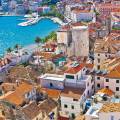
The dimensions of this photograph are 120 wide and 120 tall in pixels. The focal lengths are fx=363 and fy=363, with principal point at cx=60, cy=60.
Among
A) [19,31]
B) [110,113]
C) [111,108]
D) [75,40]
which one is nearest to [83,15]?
[19,31]

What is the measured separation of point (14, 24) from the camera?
216ft

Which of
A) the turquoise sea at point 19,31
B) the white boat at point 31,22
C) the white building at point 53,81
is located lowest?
the turquoise sea at point 19,31

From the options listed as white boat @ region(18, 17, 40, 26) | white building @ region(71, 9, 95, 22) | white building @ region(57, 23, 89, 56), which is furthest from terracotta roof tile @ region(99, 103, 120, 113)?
white boat @ region(18, 17, 40, 26)

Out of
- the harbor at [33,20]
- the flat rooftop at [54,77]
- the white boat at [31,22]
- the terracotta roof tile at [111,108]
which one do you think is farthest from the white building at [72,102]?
the white boat at [31,22]

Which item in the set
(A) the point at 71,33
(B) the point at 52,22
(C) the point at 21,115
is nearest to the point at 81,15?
(B) the point at 52,22

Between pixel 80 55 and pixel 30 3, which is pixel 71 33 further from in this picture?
pixel 30 3

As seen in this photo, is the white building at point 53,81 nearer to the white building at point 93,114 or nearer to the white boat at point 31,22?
the white building at point 93,114

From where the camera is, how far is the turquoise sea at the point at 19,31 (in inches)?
1935

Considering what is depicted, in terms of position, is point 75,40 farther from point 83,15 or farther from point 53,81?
point 83,15

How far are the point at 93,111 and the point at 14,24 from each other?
51941 mm

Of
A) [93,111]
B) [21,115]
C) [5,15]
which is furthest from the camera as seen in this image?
[5,15]

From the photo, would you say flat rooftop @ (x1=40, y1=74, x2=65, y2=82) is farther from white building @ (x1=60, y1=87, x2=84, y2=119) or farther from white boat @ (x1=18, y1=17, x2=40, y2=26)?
white boat @ (x1=18, y1=17, x2=40, y2=26)

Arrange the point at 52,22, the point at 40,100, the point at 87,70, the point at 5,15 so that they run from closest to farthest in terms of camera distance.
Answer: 1. the point at 40,100
2. the point at 87,70
3. the point at 52,22
4. the point at 5,15

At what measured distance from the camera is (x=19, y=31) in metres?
58.2
